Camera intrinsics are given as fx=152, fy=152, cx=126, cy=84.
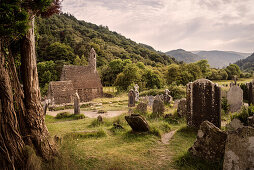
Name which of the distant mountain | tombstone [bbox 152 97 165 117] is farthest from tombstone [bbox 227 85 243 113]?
the distant mountain

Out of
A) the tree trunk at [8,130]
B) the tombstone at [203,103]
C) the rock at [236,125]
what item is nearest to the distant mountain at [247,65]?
the tombstone at [203,103]

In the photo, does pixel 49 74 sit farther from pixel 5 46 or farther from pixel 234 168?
pixel 234 168

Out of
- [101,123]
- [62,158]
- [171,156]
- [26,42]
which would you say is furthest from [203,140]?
[101,123]

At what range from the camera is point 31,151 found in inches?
145

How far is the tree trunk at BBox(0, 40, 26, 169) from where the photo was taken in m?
3.34

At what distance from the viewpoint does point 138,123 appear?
6590 mm

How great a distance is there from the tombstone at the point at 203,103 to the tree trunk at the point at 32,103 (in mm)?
6319

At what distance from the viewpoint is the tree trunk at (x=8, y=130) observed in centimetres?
334

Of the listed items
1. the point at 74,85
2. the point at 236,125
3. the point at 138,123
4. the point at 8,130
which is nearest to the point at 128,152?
the point at 138,123

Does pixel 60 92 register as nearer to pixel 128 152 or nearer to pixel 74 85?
pixel 74 85

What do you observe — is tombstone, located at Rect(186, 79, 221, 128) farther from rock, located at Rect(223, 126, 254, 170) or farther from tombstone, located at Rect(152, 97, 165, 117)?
rock, located at Rect(223, 126, 254, 170)

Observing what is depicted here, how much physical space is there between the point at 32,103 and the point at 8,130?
86 cm

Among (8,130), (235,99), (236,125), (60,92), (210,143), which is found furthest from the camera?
(60,92)

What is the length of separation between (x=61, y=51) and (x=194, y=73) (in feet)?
152
